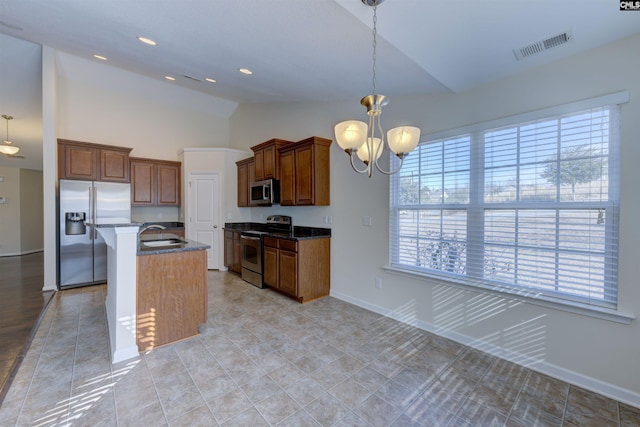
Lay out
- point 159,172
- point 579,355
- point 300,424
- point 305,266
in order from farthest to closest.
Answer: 1. point 159,172
2. point 305,266
3. point 579,355
4. point 300,424

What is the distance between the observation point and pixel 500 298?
2.37 meters

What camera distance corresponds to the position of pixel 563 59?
6.71 ft

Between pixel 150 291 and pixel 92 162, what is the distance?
3.34m

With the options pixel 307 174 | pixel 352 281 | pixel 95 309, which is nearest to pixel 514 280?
pixel 352 281

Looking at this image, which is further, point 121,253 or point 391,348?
point 391,348

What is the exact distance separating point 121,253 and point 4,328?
5.97ft

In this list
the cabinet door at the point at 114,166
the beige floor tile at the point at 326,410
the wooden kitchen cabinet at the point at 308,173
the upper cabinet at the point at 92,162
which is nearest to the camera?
the beige floor tile at the point at 326,410

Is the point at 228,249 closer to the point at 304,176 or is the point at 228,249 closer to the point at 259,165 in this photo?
the point at 259,165

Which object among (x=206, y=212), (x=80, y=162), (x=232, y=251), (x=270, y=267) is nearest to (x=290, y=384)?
(x=270, y=267)

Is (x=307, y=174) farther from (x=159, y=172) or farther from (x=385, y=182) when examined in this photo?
(x=159, y=172)

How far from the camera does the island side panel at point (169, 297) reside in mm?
2410

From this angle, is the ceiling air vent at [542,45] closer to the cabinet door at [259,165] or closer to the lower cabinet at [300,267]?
the lower cabinet at [300,267]

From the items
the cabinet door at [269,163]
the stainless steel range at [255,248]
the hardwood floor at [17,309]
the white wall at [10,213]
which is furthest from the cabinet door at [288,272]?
the white wall at [10,213]

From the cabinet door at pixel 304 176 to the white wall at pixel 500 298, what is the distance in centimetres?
33
